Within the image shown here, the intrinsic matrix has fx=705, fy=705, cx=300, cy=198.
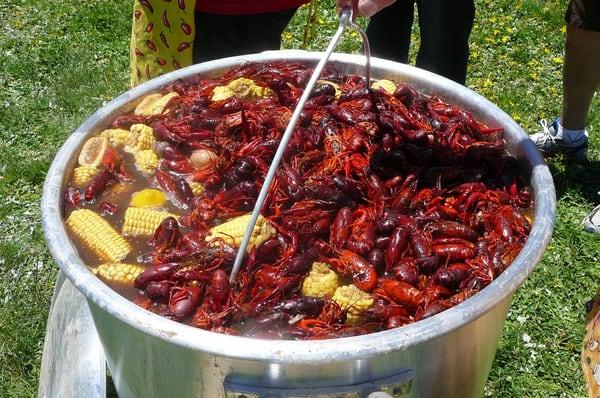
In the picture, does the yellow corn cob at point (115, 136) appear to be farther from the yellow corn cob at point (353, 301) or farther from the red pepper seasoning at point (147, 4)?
the yellow corn cob at point (353, 301)

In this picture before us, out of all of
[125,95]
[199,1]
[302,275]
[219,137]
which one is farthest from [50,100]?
[302,275]

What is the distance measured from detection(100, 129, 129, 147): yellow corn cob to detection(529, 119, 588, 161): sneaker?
13.7 feet

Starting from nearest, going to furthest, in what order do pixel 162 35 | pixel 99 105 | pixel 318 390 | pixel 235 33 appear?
pixel 318 390 → pixel 162 35 → pixel 235 33 → pixel 99 105

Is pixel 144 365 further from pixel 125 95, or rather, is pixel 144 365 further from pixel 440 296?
pixel 125 95

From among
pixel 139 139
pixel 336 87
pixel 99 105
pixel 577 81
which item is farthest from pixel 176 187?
pixel 577 81

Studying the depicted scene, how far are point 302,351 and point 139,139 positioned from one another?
1729mm

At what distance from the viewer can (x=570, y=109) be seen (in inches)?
256

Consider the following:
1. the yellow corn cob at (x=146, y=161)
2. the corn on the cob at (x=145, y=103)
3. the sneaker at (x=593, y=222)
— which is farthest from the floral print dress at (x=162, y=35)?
the sneaker at (x=593, y=222)

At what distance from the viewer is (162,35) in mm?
4746

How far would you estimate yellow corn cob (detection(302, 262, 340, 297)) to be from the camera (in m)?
2.91

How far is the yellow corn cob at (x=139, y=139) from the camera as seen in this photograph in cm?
366

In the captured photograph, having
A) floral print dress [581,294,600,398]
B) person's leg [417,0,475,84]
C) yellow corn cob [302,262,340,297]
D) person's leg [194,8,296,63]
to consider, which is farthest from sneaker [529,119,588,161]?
yellow corn cob [302,262,340,297]

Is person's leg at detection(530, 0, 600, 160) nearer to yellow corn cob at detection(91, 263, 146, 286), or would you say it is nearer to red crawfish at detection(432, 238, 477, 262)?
red crawfish at detection(432, 238, 477, 262)

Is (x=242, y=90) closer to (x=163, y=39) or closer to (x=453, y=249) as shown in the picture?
(x=163, y=39)
